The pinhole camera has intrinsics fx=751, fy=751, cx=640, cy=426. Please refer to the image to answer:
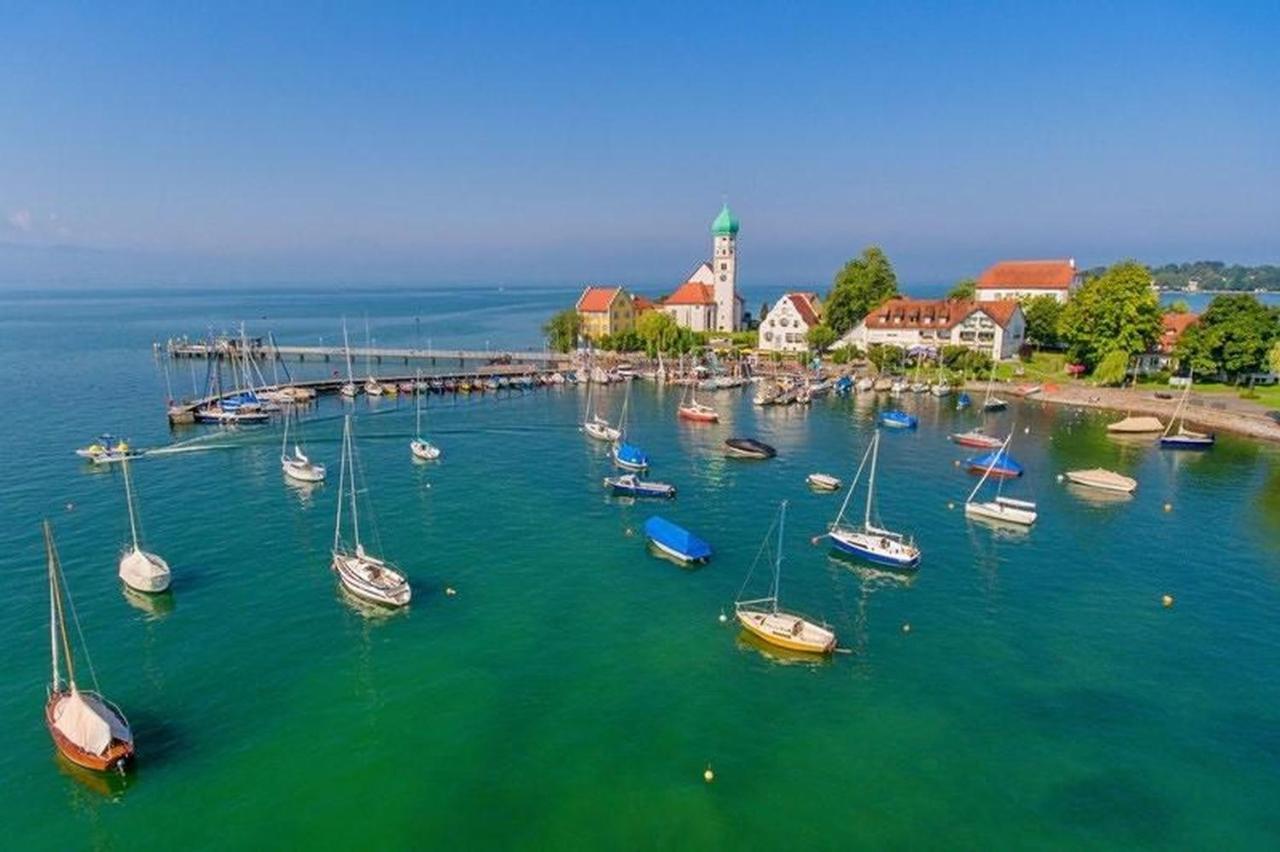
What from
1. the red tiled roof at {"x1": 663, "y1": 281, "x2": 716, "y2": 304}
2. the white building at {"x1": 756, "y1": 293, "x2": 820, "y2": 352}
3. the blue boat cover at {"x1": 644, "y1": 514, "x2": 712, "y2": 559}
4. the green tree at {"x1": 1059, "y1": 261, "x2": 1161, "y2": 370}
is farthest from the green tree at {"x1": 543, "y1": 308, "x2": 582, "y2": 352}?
the blue boat cover at {"x1": 644, "y1": 514, "x2": 712, "y2": 559}

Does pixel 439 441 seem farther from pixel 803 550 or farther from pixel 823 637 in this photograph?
pixel 823 637

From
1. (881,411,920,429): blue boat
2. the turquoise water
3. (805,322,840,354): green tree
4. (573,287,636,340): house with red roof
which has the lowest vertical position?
the turquoise water

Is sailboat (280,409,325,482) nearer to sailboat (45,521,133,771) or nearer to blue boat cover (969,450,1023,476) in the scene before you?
sailboat (45,521,133,771)

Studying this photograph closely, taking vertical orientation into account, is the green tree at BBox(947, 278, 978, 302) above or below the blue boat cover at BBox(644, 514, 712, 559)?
above

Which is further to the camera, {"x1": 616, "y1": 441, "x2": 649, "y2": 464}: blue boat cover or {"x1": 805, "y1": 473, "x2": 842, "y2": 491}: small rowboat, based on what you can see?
{"x1": 616, "y1": 441, "x2": 649, "y2": 464}: blue boat cover

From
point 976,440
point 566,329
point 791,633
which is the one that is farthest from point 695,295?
point 791,633
